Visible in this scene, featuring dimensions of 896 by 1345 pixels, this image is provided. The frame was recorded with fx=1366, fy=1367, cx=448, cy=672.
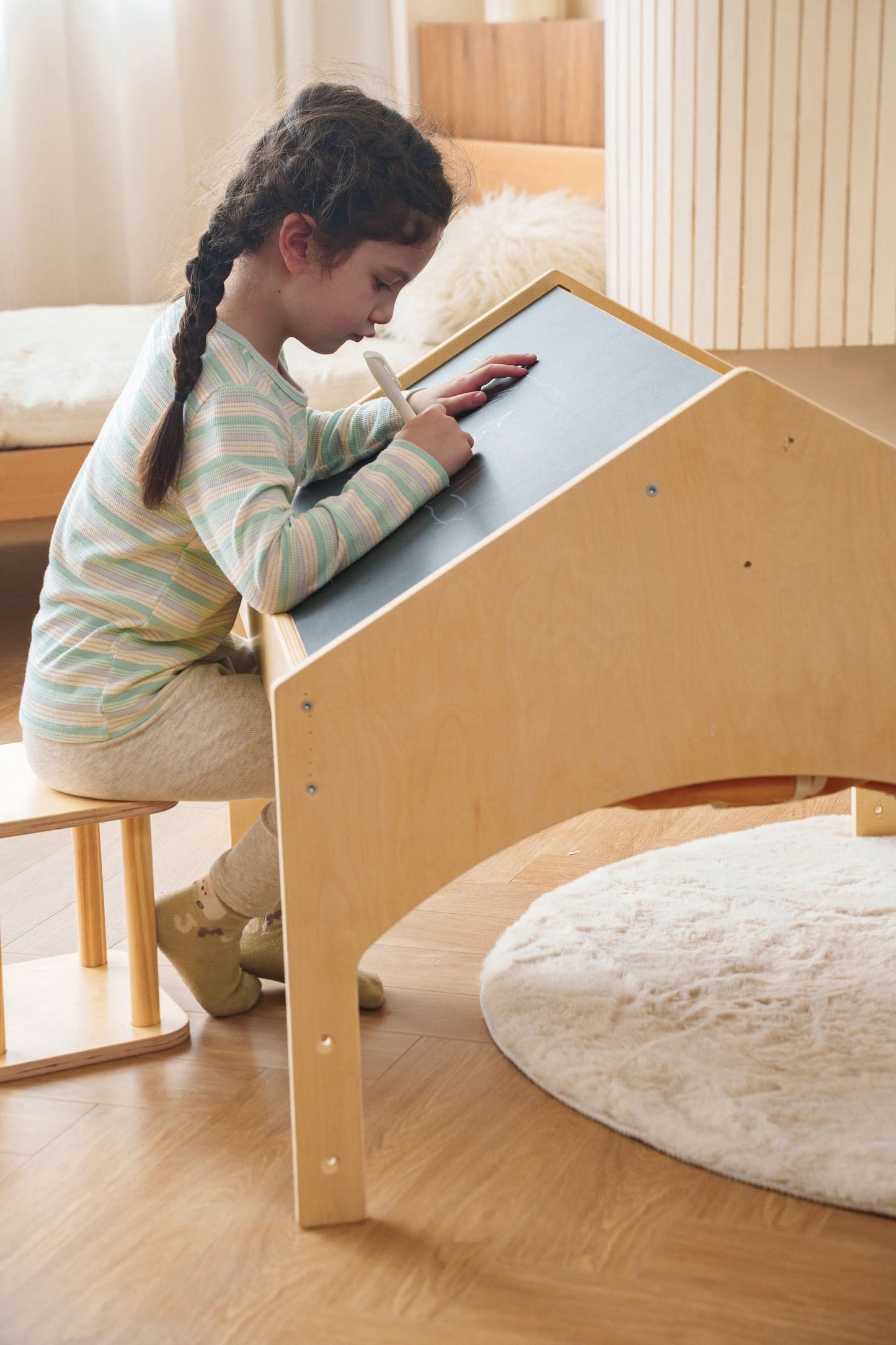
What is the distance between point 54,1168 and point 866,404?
222cm

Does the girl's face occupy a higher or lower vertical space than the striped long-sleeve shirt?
higher

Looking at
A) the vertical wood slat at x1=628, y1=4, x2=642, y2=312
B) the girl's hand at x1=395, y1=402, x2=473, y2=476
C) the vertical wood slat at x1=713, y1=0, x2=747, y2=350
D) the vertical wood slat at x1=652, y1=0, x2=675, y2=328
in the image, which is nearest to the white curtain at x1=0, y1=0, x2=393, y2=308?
the vertical wood slat at x1=628, y1=4, x2=642, y2=312

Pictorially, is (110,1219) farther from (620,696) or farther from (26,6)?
(26,6)

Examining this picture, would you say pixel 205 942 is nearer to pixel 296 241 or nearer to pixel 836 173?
pixel 296 241

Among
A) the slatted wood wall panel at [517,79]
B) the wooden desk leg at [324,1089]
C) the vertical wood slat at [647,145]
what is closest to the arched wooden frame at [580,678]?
the wooden desk leg at [324,1089]

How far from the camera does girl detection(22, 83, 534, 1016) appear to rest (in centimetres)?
113

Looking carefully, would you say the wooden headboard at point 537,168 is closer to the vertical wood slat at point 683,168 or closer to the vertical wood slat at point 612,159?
the vertical wood slat at point 612,159

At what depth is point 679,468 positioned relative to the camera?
0.93m

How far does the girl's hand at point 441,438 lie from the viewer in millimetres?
1195

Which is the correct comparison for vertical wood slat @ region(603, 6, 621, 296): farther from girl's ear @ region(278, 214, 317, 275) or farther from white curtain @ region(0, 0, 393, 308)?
girl's ear @ region(278, 214, 317, 275)

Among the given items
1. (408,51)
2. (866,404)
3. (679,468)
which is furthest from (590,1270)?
(408,51)

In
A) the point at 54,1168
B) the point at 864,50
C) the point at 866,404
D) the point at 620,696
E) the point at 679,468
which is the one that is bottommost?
the point at 54,1168

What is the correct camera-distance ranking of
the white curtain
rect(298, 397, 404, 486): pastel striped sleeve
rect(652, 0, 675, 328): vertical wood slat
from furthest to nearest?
1. the white curtain
2. rect(652, 0, 675, 328): vertical wood slat
3. rect(298, 397, 404, 486): pastel striped sleeve

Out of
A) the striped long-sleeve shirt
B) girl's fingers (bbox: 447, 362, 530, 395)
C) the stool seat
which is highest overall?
girl's fingers (bbox: 447, 362, 530, 395)
